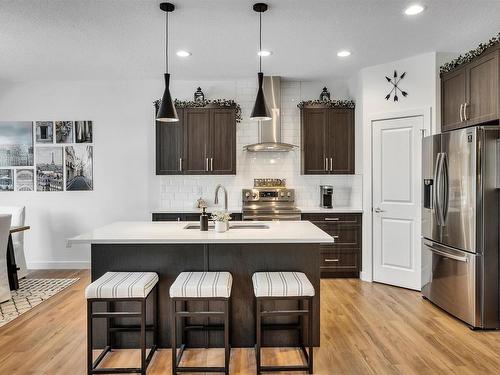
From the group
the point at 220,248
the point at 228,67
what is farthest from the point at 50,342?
the point at 228,67

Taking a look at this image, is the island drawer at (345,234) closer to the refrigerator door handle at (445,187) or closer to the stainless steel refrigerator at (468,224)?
the stainless steel refrigerator at (468,224)

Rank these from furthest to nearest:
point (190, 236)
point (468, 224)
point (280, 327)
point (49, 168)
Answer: point (49, 168) < point (468, 224) < point (280, 327) < point (190, 236)

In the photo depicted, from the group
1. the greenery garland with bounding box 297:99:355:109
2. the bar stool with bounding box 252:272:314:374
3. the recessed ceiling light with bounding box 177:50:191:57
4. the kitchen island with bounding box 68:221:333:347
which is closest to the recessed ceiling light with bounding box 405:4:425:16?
the greenery garland with bounding box 297:99:355:109

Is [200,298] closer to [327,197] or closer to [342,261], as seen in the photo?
[342,261]

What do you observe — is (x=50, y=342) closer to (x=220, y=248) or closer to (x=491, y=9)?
(x=220, y=248)

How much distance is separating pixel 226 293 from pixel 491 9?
10.7ft

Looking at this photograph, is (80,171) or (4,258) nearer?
(4,258)

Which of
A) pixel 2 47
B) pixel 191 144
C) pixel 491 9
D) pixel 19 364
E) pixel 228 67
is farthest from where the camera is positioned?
pixel 191 144

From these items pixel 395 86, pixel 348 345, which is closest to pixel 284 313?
pixel 348 345

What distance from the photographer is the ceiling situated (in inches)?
123

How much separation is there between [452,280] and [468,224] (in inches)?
23.2

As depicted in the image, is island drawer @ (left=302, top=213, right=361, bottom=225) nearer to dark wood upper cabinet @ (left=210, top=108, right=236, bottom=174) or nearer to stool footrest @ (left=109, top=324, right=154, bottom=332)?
dark wood upper cabinet @ (left=210, top=108, right=236, bottom=174)

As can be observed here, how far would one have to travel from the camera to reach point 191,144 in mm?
5168

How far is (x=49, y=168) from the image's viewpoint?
5.46 m
